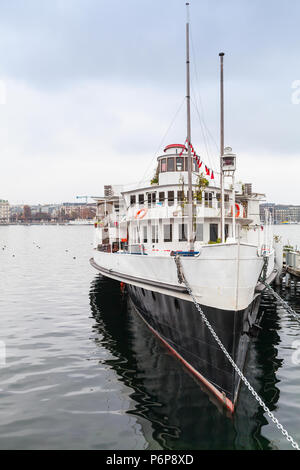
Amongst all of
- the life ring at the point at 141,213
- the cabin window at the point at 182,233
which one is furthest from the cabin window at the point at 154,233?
the cabin window at the point at 182,233

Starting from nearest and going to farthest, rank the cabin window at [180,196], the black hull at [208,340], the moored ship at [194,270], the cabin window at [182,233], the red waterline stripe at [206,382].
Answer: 1. the red waterline stripe at [206,382]
2. the black hull at [208,340]
3. the moored ship at [194,270]
4. the cabin window at [182,233]
5. the cabin window at [180,196]

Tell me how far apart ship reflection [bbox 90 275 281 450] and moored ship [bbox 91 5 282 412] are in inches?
19.5

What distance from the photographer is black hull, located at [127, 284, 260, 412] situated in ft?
34.1

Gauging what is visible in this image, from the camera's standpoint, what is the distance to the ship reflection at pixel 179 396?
888 cm

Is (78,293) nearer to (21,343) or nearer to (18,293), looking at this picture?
(18,293)

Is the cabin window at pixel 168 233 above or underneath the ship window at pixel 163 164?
underneath

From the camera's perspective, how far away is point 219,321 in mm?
10766

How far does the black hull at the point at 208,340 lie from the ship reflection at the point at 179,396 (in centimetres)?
40

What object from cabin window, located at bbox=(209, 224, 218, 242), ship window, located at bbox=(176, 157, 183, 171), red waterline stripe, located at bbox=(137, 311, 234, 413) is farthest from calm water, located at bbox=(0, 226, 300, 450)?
ship window, located at bbox=(176, 157, 183, 171)

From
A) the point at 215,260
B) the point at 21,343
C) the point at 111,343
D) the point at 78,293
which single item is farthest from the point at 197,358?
the point at 78,293

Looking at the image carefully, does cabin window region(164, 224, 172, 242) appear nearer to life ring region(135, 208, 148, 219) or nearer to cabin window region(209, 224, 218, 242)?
life ring region(135, 208, 148, 219)

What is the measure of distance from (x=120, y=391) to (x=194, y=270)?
4.50m

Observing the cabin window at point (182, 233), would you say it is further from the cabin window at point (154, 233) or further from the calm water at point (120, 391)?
the calm water at point (120, 391)
